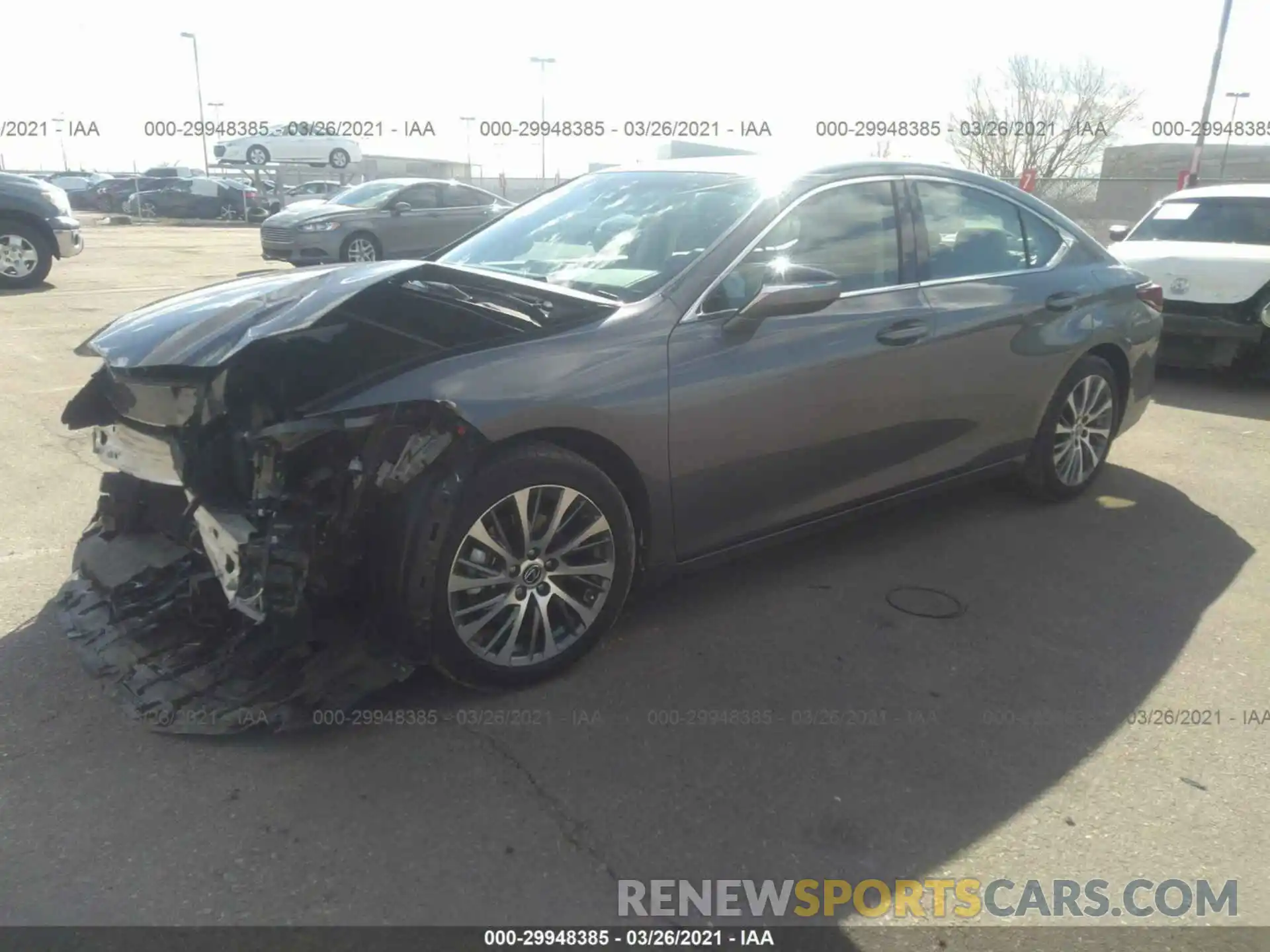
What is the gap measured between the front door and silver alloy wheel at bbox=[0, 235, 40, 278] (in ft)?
38.3

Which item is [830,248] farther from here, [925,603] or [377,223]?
[377,223]

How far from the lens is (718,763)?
2.91 meters

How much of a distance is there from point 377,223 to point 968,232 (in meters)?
12.2

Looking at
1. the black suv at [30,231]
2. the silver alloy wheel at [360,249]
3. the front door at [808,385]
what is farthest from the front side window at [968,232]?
the silver alloy wheel at [360,249]

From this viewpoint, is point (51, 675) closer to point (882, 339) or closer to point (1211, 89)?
point (882, 339)

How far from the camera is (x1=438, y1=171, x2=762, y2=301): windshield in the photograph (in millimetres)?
3691

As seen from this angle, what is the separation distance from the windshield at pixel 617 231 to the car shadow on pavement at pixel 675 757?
1316mm

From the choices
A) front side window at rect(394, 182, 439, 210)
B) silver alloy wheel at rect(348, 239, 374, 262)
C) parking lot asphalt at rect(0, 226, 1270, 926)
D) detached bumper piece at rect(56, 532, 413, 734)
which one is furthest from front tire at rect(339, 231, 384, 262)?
detached bumper piece at rect(56, 532, 413, 734)

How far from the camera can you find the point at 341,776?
110 inches

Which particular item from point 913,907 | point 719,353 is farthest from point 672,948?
point 719,353

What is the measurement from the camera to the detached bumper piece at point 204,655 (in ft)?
9.53

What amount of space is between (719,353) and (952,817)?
1679mm

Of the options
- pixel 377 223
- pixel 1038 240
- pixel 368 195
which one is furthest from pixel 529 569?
pixel 368 195

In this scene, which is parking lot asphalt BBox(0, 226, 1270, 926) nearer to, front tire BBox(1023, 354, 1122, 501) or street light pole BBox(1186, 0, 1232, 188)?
front tire BBox(1023, 354, 1122, 501)
